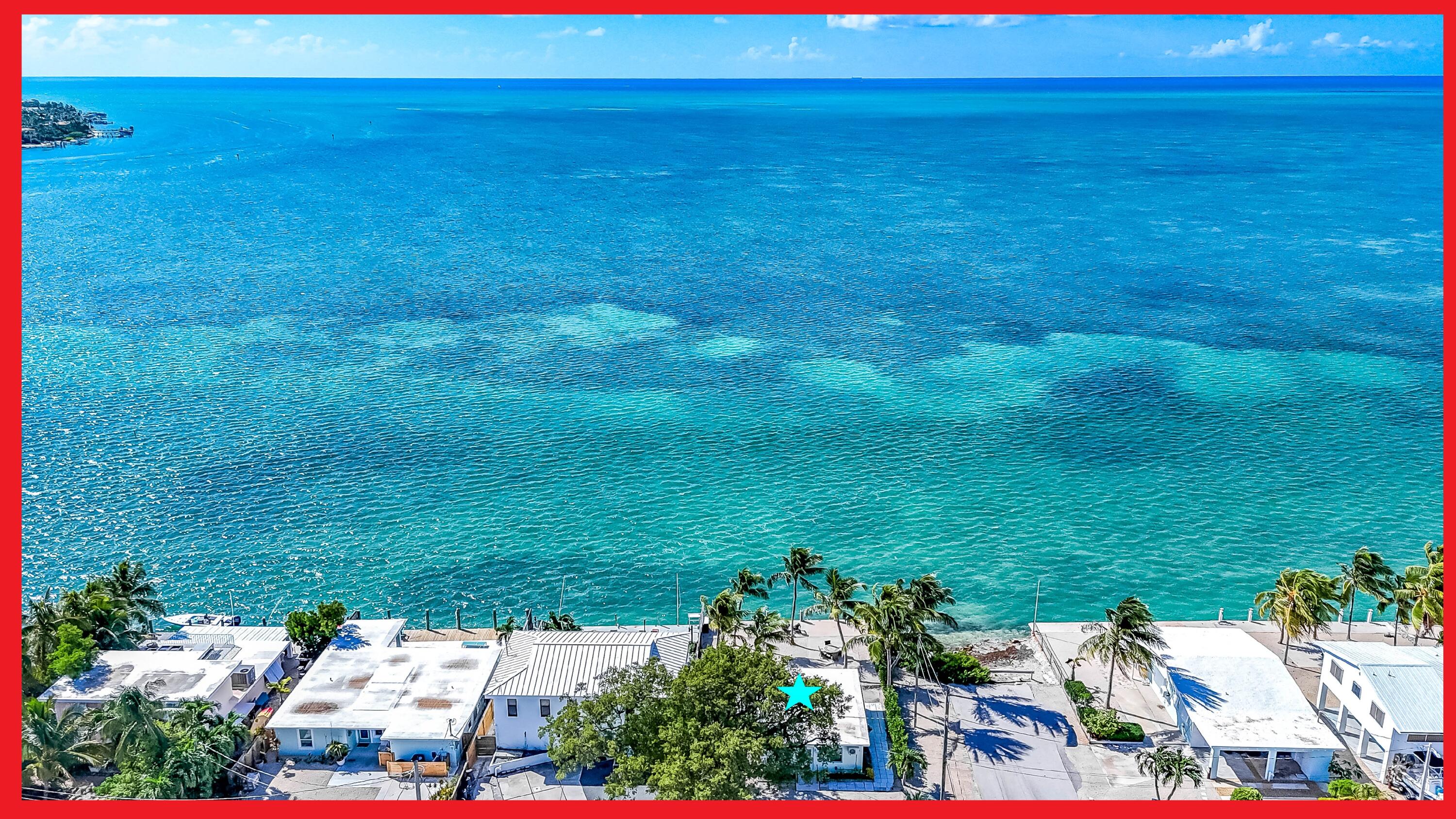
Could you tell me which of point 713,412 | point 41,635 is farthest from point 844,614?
point 713,412

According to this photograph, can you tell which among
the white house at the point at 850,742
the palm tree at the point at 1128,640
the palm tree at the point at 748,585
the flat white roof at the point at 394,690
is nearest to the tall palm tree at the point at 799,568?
the palm tree at the point at 748,585

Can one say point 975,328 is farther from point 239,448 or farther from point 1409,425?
point 239,448

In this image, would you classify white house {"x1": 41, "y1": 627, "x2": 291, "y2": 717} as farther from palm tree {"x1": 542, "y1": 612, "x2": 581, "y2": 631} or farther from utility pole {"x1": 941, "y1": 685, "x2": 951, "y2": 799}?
utility pole {"x1": 941, "y1": 685, "x2": 951, "y2": 799}

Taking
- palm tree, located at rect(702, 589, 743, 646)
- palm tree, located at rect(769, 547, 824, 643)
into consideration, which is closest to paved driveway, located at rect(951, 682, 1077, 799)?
palm tree, located at rect(769, 547, 824, 643)

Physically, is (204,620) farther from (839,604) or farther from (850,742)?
(850,742)

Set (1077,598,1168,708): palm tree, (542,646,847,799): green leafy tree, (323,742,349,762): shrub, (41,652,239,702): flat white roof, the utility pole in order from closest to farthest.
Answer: (542,646,847,799): green leafy tree, the utility pole, (323,742,349,762): shrub, (41,652,239,702): flat white roof, (1077,598,1168,708): palm tree

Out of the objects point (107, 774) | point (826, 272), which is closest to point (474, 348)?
point (826, 272)

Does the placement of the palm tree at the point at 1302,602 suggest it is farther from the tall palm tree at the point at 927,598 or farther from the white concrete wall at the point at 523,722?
the white concrete wall at the point at 523,722
